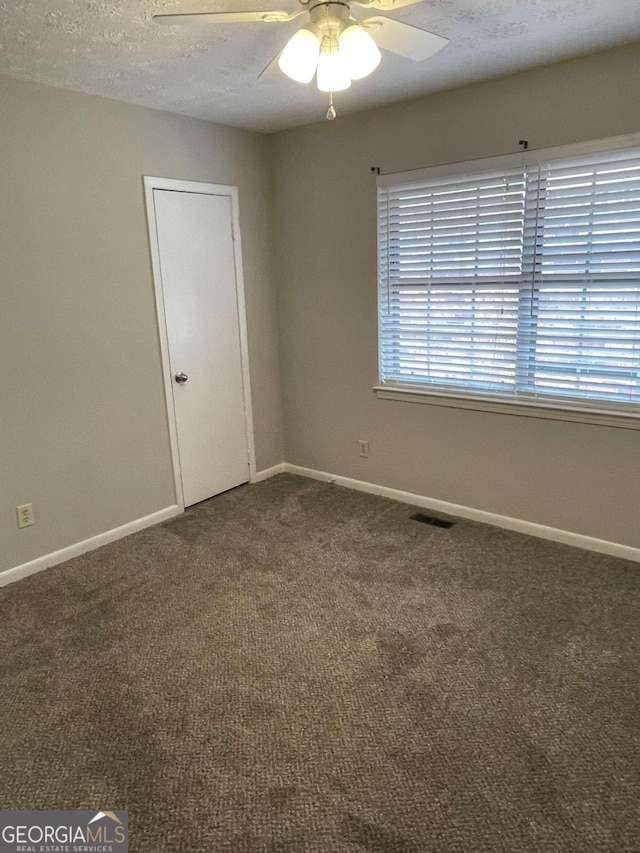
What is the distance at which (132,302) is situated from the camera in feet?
11.0

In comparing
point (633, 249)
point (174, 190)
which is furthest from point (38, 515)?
point (633, 249)

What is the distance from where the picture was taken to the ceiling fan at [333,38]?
172 cm

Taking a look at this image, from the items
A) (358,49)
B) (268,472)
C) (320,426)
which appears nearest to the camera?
(358,49)

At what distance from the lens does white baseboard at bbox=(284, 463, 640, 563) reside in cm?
303

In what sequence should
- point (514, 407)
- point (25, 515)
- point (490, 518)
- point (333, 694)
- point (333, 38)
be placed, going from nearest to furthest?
point (333, 38) → point (333, 694) → point (25, 515) → point (514, 407) → point (490, 518)

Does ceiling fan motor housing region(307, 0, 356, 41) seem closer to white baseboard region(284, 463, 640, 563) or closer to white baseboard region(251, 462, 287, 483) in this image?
white baseboard region(284, 463, 640, 563)

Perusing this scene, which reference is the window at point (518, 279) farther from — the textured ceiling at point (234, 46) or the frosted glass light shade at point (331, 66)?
the frosted glass light shade at point (331, 66)

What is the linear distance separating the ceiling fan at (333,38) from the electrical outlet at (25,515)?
2.35 metres

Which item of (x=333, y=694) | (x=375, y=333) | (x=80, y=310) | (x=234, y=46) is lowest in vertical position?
(x=333, y=694)

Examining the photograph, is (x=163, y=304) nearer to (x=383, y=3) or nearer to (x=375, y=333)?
(x=375, y=333)

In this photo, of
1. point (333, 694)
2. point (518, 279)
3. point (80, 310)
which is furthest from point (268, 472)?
point (333, 694)

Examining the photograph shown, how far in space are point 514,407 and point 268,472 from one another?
2009mm

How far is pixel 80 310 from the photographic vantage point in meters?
3.10

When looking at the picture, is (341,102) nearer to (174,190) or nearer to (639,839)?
(174,190)
